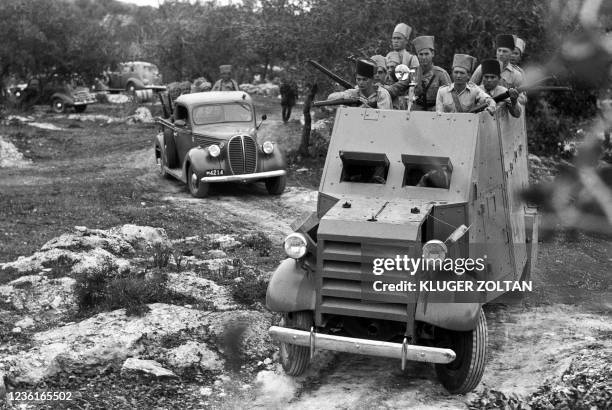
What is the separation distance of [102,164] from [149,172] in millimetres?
1891

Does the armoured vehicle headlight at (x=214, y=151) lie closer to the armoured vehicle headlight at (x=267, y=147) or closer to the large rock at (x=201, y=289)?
the armoured vehicle headlight at (x=267, y=147)

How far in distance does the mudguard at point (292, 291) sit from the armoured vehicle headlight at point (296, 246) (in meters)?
0.23

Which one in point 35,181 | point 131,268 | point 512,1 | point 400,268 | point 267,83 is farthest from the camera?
point 267,83

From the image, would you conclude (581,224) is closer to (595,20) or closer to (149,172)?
(595,20)

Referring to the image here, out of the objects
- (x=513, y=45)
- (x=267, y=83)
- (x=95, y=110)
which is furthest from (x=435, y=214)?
(x=267, y=83)

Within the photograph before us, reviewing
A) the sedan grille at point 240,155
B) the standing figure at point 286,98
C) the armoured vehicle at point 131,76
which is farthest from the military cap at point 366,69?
the armoured vehicle at point 131,76

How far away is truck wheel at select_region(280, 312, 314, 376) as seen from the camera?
6484mm

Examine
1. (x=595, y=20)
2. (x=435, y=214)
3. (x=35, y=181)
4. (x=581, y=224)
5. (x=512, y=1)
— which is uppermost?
(x=512, y=1)

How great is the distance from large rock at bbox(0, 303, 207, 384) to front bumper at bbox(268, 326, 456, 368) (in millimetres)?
1703

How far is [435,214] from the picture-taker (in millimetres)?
6758

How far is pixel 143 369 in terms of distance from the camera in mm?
6770

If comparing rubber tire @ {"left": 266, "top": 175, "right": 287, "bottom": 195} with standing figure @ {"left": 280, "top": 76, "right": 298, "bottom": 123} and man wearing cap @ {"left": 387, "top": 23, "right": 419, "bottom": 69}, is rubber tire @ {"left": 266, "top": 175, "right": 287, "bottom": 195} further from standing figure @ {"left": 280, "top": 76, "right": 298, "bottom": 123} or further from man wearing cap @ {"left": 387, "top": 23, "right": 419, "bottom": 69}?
standing figure @ {"left": 280, "top": 76, "right": 298, "bottom": 123}

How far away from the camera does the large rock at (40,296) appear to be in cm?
831


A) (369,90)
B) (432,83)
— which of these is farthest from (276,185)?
(369,90)
